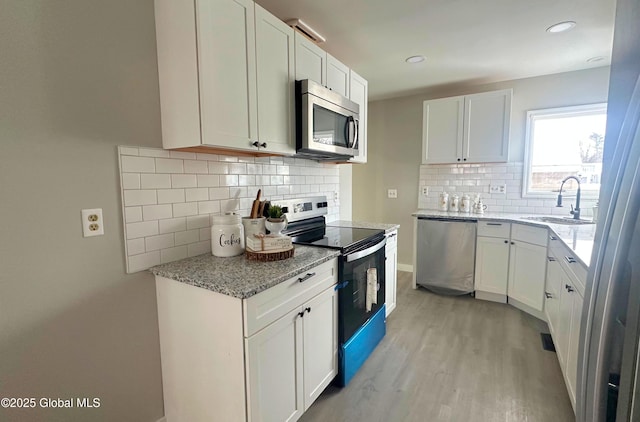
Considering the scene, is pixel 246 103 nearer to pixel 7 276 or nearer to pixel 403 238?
pixel 7 276

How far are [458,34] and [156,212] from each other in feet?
8.25

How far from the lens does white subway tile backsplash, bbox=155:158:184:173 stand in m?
1.47

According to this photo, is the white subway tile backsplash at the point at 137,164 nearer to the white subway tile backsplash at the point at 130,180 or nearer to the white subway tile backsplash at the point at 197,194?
the white subway tile backsplash at the point at 130,180

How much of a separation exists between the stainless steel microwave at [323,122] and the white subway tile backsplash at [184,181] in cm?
67

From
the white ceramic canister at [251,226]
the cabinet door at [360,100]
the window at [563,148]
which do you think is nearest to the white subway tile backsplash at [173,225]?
the white ceramic canister at [251,226]

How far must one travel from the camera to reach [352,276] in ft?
6.14

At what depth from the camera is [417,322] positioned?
2705mm

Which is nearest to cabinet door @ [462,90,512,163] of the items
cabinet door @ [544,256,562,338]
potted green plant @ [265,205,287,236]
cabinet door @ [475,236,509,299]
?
cabinet door @ [475,236,509,299]

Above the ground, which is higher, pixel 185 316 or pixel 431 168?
pixel 431 168

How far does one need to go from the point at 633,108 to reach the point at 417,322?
2452 millimetres

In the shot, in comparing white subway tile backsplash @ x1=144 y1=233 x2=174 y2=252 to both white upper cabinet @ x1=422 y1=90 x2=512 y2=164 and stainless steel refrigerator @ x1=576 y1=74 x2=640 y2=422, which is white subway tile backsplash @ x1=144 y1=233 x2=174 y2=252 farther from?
white upper cabinet @ x1=422 y1=90 x2=512 y2=164

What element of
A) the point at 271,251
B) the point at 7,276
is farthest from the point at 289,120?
the point at 7,276

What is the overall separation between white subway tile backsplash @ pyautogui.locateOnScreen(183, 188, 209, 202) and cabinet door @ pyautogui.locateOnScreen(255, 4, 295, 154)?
438 millimetres

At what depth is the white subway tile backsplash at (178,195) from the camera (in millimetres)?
1385
